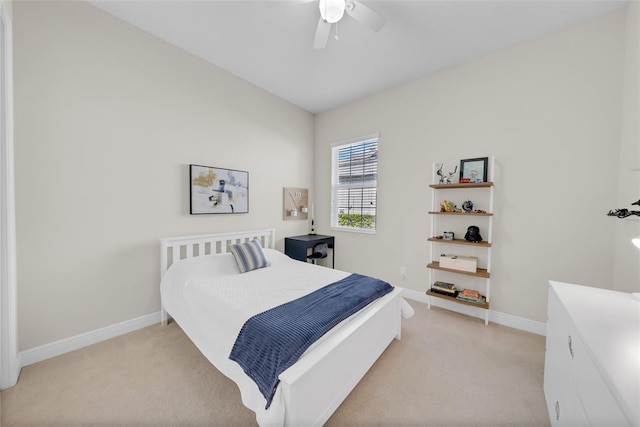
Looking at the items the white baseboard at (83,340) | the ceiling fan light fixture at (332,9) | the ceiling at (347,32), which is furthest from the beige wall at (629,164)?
the white baseboard at (83,340)

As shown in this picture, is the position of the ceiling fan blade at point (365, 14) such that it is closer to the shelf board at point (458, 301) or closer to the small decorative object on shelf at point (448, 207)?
the small decorative object on shelf at point (448, 207)

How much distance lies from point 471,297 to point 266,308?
224 centimetres

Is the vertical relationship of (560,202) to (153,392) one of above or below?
above

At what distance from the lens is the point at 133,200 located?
2.29 meters

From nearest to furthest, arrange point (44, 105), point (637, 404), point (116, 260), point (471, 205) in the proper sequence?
point (637, 404)
point (44, 105)
point (116, 260)
point (471, 205)

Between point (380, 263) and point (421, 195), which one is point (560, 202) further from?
point (380, 263)

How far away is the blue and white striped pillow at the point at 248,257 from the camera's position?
2.48 m

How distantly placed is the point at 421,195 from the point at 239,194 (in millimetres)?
2352

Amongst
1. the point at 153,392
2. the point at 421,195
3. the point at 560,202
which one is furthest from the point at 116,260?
the point at 560,202

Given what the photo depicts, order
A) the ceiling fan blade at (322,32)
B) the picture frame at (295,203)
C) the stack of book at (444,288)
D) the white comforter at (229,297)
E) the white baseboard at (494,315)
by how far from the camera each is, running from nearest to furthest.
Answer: the white comforter at (229,297) → the ceiling fan blade at (322,32) → the white baseboard at (494,315) → the stack of book at (444,288) → the picture frame at (295,203)

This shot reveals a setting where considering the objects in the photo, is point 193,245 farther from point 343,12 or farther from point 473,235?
point 473,235

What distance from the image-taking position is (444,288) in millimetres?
2744

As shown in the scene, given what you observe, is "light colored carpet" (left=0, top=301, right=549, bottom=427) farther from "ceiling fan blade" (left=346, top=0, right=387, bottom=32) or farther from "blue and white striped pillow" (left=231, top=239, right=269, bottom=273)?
"ceiling fan blade" (left=346, top=0, right=387, bottom=32)

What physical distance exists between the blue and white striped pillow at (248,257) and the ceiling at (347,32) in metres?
2.11
